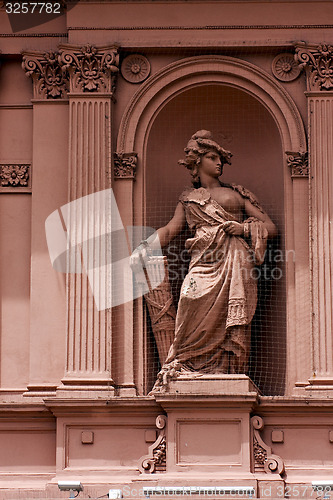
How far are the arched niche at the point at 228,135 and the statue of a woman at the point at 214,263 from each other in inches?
13.5

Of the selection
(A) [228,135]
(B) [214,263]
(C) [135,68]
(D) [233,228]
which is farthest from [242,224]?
(C) [135,68]

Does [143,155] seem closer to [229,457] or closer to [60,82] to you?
[60,82]

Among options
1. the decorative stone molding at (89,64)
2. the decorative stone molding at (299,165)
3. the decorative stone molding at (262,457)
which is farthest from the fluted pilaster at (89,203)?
the decorative stone molding at (299,165)

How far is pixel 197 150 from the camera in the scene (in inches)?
622

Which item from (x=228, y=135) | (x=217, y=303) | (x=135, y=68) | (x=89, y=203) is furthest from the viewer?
(x=228, y=135)

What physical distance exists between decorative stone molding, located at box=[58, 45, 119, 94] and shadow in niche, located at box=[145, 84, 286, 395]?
0.72m

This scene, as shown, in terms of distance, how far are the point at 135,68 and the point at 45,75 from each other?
0.98 meters

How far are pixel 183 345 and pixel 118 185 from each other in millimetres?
1891

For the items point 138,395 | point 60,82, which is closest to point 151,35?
point 60,82

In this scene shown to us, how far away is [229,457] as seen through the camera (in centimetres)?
1462

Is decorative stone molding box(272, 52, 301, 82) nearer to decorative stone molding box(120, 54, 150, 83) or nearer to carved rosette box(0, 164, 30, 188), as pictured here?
decorative stone molding box(120, 54, 150, 83)

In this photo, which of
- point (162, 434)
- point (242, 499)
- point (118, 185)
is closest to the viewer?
point (242, 499)

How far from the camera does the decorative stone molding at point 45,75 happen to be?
16016mm

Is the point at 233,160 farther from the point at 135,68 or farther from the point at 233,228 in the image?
the point at 135,68
